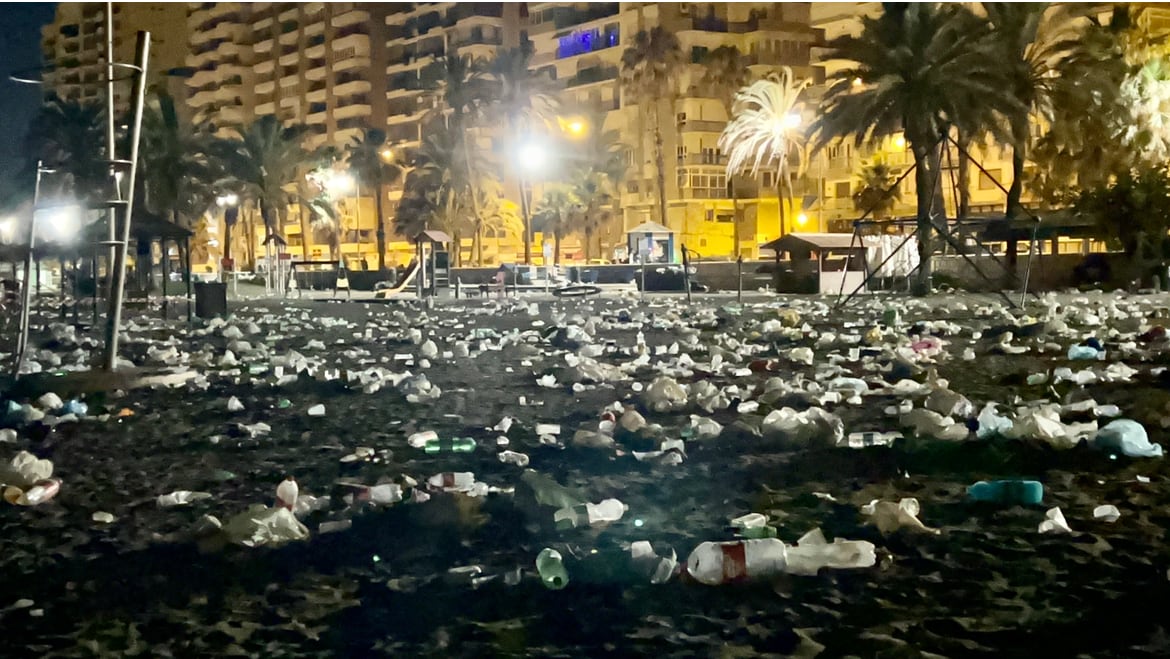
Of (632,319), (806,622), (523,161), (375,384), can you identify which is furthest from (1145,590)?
(523,161)

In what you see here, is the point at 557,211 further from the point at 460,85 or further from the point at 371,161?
the point at 460,85

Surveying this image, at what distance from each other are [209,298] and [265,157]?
35813 mm

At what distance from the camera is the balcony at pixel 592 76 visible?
75.6 m

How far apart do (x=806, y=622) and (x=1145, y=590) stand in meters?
0.86

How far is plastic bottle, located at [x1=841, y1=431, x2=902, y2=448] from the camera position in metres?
4.57

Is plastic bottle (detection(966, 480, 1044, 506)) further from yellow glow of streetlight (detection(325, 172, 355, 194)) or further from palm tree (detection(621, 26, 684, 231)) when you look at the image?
yellow glow of streetlight (detection(325, 172, 355, 194))

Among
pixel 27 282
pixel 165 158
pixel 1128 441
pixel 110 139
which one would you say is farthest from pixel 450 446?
pixel 165 158

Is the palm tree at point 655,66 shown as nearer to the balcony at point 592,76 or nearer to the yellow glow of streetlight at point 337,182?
the balcony at point 592,76

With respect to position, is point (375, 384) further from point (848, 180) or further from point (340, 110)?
point (340, 110)

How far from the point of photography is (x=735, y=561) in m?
2.72

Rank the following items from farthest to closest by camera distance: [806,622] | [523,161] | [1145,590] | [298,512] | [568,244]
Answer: [568,244], [523,161], [298,512], [1145,590], [806,622]

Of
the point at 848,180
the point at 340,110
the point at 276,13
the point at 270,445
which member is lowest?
the point at 270,445

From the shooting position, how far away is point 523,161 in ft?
175

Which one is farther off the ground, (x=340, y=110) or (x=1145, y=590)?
(x=340, y=110)
